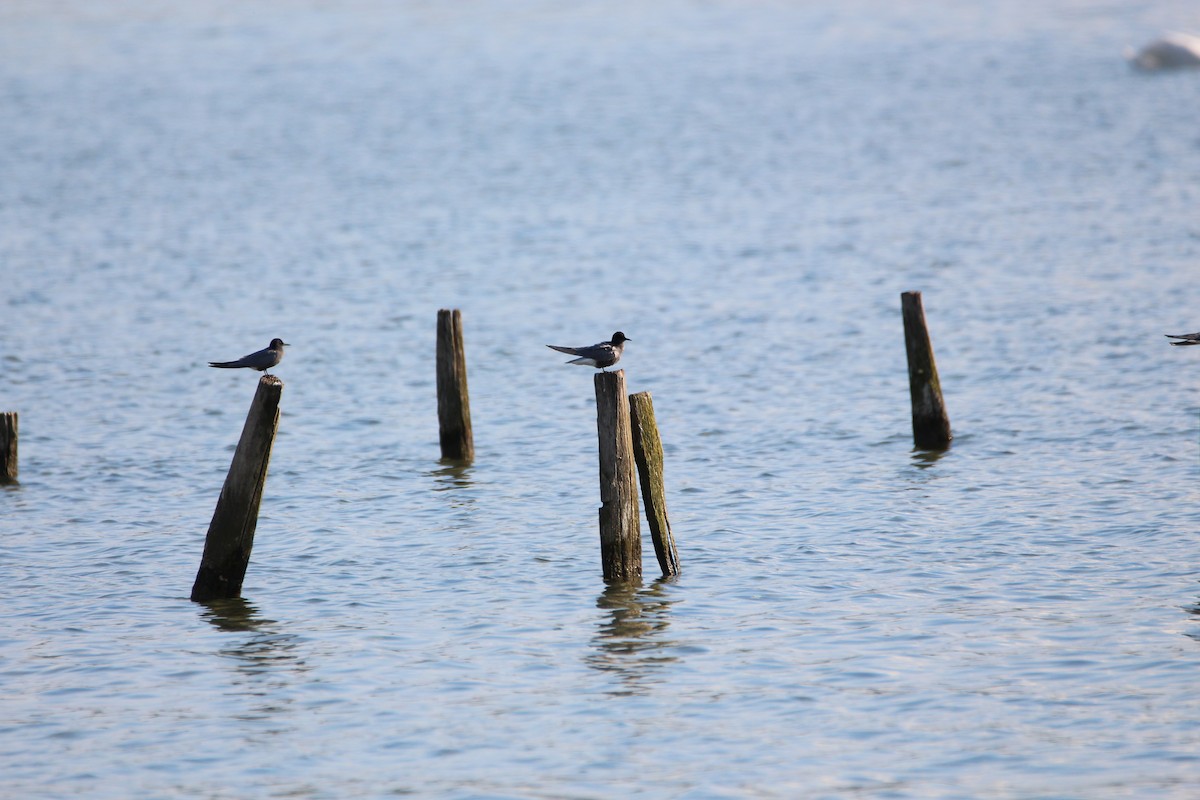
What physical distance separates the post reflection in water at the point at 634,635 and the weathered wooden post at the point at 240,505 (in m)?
3.23

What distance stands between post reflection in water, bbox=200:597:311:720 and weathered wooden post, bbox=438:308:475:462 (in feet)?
17.0

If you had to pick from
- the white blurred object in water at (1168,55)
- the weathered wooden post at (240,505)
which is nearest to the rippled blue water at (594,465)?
the weathered wooden post at (240,505)

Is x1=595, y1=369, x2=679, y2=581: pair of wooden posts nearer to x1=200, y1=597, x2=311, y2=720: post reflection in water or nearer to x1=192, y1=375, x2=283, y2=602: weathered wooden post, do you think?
x1=192, y1=375, x2=283, y2=602: weathered wooden post

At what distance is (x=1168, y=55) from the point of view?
62.8m

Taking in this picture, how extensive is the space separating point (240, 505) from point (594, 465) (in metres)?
7.09

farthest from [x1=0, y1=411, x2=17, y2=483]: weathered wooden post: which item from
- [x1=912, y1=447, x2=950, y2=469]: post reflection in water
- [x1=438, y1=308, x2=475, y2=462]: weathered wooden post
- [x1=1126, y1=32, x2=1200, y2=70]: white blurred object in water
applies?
[x1=1126, y1=32, x2=1200, y2=70]: white blurred object in water

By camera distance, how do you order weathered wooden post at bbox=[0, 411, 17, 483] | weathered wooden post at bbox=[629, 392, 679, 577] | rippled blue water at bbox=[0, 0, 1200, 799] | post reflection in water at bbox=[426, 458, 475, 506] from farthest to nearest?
1. weathered wooden post at bbox=[0, 411, 17, 483]
2. post reflection in water at bbox=[426, 458, 475, 506]
3. weathered wooden post at bbox=[629, 392, 679, 577]
4. rippled blue water at bbox=[0, 0, 1200, 799]

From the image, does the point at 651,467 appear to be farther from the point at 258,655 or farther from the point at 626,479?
the point at 258,655

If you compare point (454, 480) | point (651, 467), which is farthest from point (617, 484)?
point (454, 480)

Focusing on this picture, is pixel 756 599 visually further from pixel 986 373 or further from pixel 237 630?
pixel 986 373

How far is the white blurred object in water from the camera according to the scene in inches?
2470

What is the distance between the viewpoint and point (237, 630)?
12.7m

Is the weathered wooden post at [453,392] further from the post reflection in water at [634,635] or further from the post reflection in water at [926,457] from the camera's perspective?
the post reflection in water at [926,457]

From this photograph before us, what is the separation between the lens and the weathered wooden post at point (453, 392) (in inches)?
699
